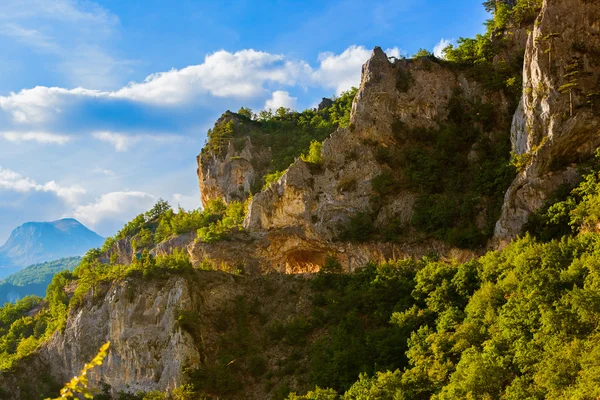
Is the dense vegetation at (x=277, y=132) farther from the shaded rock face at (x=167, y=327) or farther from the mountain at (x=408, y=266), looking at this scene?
the shaded rock face at (x=167, y=327)

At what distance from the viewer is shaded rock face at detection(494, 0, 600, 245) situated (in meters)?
42.5

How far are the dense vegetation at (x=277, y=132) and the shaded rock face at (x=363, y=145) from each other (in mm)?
18282

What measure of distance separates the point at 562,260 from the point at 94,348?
35.7 metres

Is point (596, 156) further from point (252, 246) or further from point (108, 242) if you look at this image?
point (108, 242)

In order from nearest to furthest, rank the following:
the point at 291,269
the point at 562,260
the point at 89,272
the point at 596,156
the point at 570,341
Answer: the point at 570,341 → the point at 562,260 → the point at 596,156 → the point at 89,272 → the point at 291,269

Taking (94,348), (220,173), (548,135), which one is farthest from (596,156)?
(220,173)

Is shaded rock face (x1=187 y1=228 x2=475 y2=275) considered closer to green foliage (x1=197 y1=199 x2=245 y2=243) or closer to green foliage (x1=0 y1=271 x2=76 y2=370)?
green foliage (x1=197 y1=199 x2=245 y2=243)

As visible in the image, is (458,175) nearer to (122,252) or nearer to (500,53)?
(500,53)

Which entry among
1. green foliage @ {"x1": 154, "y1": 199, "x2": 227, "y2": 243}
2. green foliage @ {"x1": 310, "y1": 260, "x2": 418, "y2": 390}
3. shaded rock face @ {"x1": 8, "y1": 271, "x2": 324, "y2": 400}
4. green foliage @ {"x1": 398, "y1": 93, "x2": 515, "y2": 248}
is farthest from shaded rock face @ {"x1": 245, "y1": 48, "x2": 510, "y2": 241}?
green foliage @ {"x1": 154, "y1": 199, "x2": 227, "y2": 243}

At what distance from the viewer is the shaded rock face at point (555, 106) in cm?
4247

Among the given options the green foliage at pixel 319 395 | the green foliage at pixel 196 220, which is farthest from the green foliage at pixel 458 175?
the green foliage at pixel 196 220

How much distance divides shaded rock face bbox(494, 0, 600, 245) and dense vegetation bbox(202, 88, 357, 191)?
3313 centimetres

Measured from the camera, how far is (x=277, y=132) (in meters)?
86.3

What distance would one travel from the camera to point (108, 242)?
102000mm
